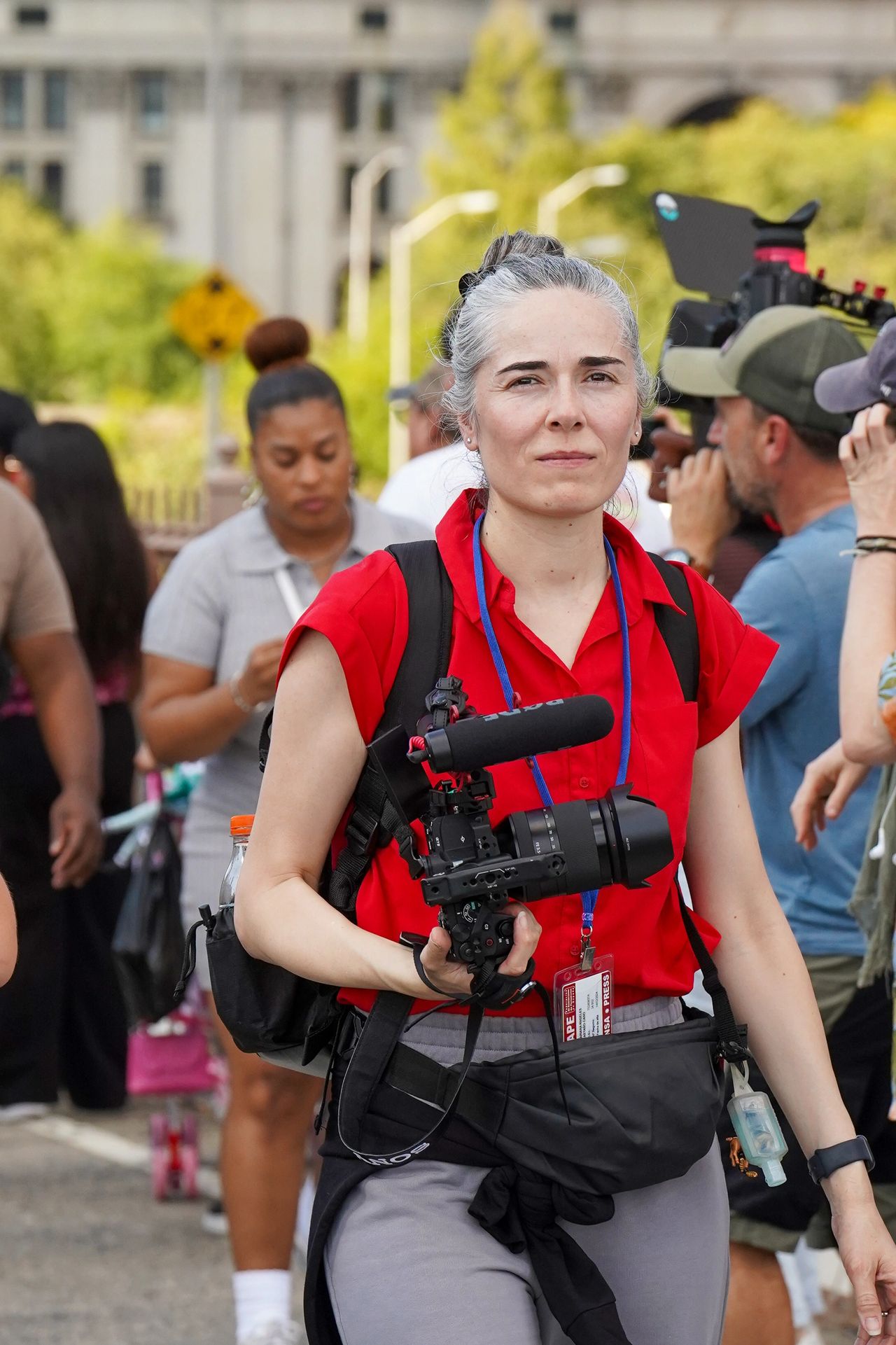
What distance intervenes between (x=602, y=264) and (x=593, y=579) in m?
0.49

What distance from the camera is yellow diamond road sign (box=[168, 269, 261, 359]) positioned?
675 inches

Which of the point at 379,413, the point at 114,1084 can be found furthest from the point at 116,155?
the point at 114,1084

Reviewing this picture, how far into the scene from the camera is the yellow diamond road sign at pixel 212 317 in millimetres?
17156

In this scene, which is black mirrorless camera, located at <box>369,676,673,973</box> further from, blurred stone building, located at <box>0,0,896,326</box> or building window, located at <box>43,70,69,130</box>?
building window, located at <box>43,70,69,130</box>

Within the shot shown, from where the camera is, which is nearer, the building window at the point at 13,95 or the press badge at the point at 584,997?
the press badge at the point at 584,997

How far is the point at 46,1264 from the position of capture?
17.6 feet

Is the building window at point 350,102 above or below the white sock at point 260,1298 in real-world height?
above

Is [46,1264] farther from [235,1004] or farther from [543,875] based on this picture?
[543,875]

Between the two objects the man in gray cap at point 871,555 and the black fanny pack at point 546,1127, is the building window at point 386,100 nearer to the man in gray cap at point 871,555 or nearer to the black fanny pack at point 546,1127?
the man in gray cap at point 871,555

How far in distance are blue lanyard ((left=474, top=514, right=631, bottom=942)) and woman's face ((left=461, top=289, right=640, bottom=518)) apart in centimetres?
12

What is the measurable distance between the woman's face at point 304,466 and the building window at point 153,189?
8398cm

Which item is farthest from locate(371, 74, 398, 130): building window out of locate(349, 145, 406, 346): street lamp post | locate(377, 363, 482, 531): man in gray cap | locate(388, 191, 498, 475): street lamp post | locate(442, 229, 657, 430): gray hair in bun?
locate(442, 229, 657, 430): gray hair in bun

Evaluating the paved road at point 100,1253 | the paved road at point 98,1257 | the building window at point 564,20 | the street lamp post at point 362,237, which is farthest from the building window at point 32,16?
the paved road at point 98,1257

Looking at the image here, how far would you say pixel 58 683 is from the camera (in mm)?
5148
